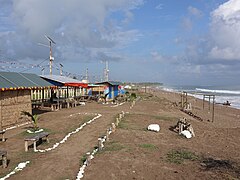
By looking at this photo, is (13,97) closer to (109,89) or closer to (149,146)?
(149,146)

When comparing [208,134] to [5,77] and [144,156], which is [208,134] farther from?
[5,77]

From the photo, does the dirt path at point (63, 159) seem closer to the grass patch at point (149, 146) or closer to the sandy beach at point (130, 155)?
the sandy beach at point (130, 155)

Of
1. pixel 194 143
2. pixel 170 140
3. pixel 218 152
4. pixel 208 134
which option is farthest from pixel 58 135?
pixel 208 134

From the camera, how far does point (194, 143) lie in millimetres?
13086

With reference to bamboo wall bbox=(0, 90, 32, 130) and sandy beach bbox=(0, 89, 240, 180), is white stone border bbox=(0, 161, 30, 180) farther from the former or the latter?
bamboo wall bbox=(0, 90, 32, 130)

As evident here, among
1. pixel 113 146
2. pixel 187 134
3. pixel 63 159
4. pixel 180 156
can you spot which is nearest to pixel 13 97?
pixel 113 146

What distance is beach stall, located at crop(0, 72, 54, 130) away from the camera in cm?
1572

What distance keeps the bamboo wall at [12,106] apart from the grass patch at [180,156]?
32.8 ft

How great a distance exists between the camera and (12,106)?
16.7 m

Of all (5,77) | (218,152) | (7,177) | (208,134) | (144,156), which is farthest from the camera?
(5,77)

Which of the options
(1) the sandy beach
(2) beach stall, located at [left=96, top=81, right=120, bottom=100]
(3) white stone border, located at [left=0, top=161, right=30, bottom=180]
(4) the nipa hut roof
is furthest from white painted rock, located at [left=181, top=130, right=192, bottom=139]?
(2) beach stall, located at [left=96, top=81, right=120, bottom=100]

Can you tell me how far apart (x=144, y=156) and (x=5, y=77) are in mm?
11525

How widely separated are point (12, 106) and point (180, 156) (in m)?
11.1

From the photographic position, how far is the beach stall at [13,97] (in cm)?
1572
